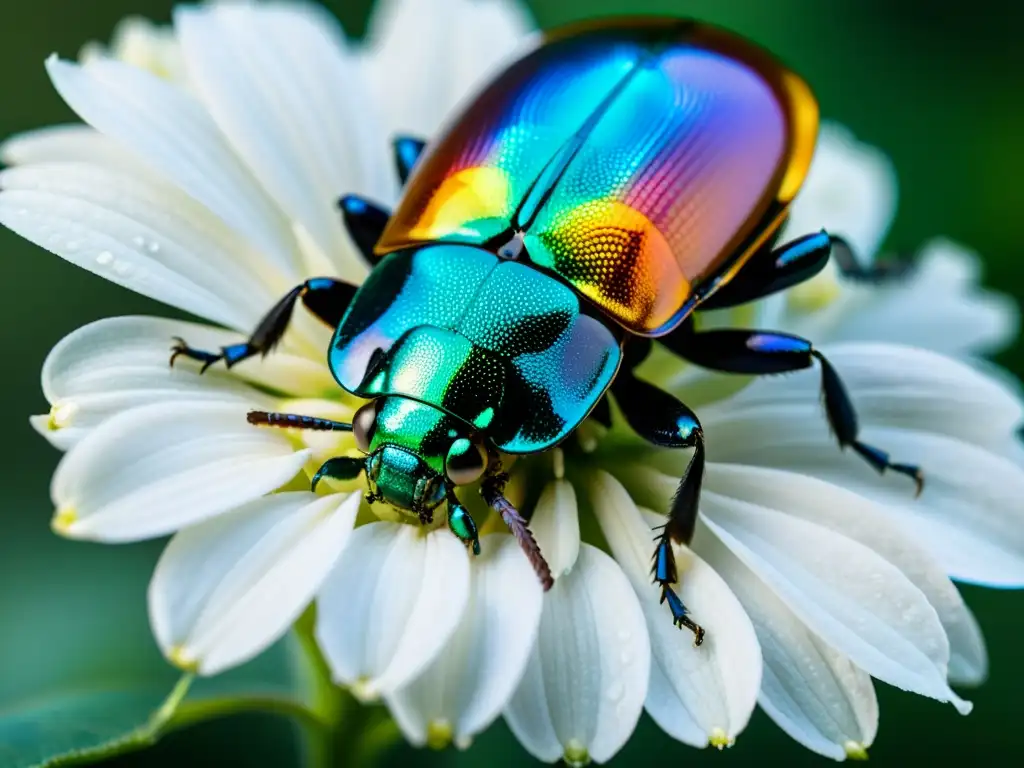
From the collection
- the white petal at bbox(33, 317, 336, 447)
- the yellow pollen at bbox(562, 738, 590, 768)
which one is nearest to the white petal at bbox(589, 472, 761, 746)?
the yellow pollen at bbox(562, 738, 590, 768)

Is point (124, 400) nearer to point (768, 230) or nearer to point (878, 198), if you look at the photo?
point (768, 230)

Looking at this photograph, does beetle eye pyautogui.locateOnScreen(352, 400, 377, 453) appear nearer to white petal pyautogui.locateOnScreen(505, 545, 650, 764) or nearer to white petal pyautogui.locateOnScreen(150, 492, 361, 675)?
white petal pyautogui.locateOnScreen(150, 492, 361, 675)

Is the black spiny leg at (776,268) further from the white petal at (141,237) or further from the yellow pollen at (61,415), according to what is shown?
the yellow pollen at (61,415)

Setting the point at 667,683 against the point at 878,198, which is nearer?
the point at 667,683

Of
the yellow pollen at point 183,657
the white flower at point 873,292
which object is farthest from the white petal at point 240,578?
the white flower at point 873,292

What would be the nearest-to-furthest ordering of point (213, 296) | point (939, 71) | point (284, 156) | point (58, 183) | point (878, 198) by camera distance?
point (58, 183)
point (213, 296)
point (284, 156)
point (878, 198)
point (939, 71)

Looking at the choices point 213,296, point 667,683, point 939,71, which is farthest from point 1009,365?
point 213,296
